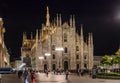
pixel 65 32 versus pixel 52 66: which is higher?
pixel 65 32

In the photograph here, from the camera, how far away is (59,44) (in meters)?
141

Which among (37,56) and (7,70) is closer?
(7,70)

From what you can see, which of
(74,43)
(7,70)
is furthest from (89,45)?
(7,70)

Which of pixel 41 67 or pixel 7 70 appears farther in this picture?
pixel 41 67

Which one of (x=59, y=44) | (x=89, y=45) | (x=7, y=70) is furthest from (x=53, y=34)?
(x=7, y=70)

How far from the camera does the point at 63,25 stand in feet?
465

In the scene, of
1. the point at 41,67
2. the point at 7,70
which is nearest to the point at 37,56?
the point at 41,67

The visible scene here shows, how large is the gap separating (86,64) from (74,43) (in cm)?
847

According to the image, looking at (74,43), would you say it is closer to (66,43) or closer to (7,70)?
(66,43)

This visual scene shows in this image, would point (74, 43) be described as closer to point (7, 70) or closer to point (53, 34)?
point (53, 34)

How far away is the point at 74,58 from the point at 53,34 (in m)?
10.9

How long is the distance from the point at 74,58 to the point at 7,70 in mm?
45590

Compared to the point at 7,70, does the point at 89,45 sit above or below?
above

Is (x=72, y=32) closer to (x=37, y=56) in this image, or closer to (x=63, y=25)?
(x=63, y=25)
